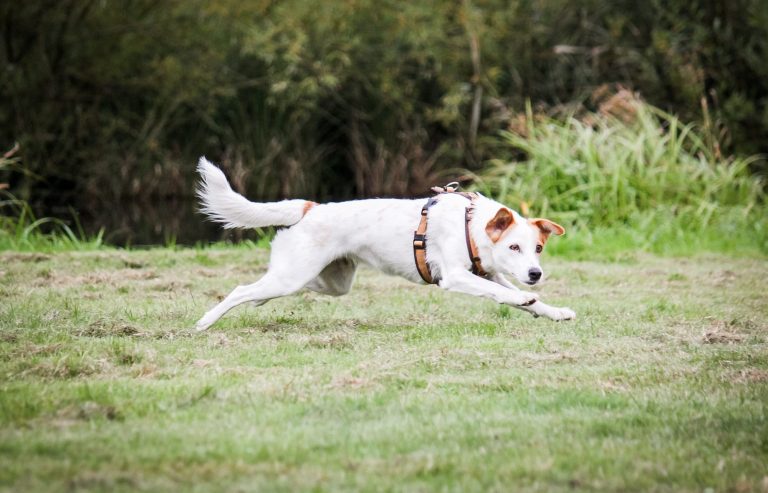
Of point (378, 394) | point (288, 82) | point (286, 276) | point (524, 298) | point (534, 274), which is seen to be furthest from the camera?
point (288, 82)

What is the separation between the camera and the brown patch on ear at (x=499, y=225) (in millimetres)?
6203

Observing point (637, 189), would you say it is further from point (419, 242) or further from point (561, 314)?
point (419, 242)

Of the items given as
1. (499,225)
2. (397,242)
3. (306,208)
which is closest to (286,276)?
(306,208)

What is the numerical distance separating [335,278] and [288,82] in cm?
1270

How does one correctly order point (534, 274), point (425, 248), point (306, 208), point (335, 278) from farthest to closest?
point (335, 278) → point (306, 208) → point (425, 248) → point (534, 274)

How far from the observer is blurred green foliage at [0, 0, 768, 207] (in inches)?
731

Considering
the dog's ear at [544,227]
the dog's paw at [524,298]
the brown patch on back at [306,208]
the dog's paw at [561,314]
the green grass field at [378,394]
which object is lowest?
the green grass field at [378,394]

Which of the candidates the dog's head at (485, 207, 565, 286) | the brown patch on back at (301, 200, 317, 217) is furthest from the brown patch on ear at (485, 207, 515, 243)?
the brown patch on back at (301, 200, 317, 217)

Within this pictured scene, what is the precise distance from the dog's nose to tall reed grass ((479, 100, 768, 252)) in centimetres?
566

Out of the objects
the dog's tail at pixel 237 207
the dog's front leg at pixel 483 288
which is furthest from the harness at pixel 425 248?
the dog's tail at pixel 237 207

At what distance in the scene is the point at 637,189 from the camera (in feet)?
41.5

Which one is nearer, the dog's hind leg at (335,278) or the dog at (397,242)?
the dog at (397,242)

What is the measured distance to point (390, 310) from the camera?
24.0ft

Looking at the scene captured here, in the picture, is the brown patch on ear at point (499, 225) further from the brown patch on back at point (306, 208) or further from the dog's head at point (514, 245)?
the brown patch on back at point (306, 208)
